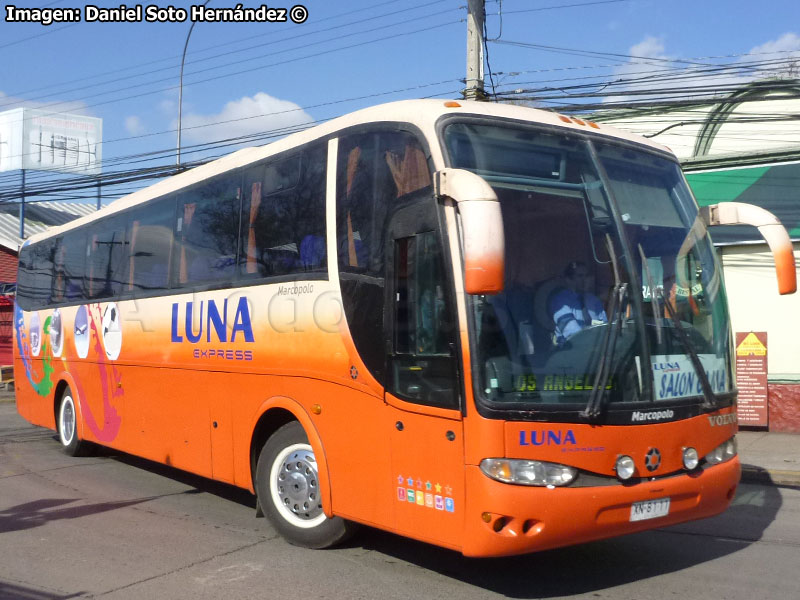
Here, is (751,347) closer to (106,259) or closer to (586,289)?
(586,289)

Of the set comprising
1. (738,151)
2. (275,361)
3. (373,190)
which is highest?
(738,151)

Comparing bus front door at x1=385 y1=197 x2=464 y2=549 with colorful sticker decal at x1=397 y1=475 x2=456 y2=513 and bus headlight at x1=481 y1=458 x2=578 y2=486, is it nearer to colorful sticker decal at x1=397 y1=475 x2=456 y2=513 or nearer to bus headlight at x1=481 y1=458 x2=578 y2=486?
colorful sticker decal at x1=397 y1=475 x2=456 y2=513

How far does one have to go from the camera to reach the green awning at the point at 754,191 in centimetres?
1341

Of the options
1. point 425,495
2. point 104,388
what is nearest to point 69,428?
point 104,388

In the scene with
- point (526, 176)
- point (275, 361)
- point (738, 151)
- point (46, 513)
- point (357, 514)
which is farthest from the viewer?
point (738, 151)

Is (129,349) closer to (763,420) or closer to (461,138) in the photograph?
(461,138)

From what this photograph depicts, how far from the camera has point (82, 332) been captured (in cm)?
1134

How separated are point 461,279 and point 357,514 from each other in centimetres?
193

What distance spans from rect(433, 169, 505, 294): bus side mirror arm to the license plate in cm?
183

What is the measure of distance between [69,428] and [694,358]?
9170 millimetres

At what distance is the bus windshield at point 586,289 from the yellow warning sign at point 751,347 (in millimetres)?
7729

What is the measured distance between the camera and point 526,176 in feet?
18.5

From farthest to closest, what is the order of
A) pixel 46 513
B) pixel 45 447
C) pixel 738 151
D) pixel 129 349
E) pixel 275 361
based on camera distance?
pixel 738 151
pixel 45 447
pixel 129 349
pixel 46 513
pixel 275 361

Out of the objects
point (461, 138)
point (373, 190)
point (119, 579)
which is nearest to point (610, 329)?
point (461, 138)
